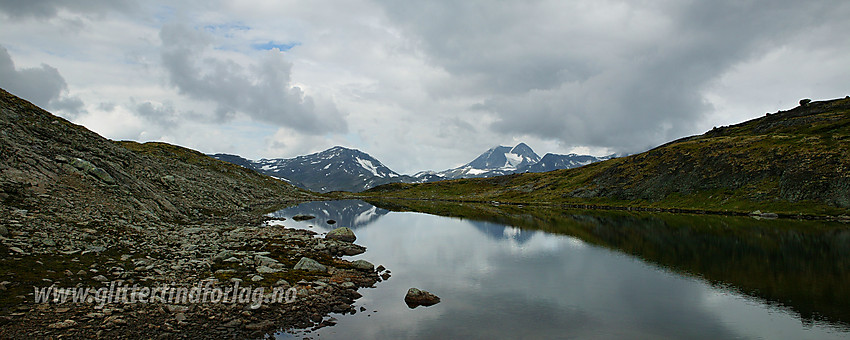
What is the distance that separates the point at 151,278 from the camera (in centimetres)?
2070

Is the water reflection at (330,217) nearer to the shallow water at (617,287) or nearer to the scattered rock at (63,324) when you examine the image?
the shallow water at (617,287)

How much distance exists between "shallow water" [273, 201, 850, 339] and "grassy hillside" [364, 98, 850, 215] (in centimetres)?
2875

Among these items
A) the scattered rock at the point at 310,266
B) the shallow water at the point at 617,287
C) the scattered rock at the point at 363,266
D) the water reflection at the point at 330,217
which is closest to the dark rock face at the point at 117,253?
the scattered rock at the point at 310,266

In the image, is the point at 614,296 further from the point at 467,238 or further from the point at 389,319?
the point at 467,238

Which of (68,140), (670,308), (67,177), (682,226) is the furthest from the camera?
(682,226)

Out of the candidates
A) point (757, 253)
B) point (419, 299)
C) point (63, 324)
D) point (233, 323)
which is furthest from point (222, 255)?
point (757, 253)

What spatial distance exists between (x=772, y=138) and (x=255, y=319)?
13857 cm

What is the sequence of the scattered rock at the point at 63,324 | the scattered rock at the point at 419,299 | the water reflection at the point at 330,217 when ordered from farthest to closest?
the water reflection at the point at 330,217 < the scattered rock at the point at 419,299 < the scattered rock at the point at 63,324

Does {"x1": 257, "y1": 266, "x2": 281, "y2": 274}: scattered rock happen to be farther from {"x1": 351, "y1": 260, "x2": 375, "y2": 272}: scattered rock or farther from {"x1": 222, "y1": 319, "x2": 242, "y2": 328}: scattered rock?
{"x1": 222, "y1": 319, "x2": 242, "y2": 328}: scattered rock

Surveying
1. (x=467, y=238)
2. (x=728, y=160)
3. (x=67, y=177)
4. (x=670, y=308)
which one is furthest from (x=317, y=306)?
(x=728, y=160)

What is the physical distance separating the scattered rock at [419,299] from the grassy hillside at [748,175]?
84081 mm

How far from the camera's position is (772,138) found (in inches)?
4181

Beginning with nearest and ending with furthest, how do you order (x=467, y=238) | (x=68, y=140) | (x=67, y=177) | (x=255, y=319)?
(x=255, y=319) < (x=67, y=177) < (x=68, y=140) < (x=467, y=238)

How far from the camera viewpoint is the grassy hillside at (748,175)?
246 ft
